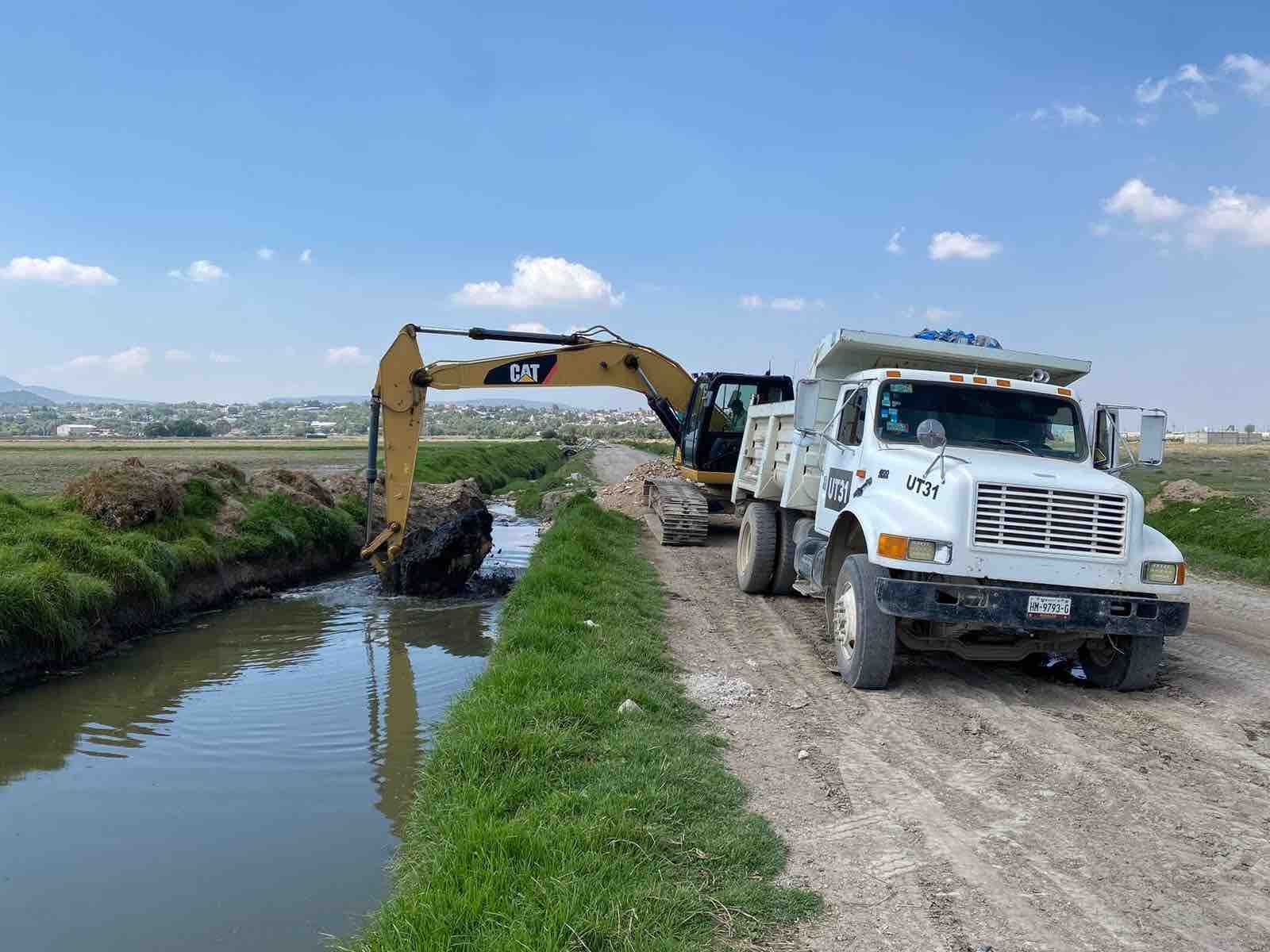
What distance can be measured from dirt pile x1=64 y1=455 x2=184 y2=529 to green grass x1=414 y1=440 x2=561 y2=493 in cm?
1115

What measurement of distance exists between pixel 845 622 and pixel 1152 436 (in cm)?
326

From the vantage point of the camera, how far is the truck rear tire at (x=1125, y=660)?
737cm

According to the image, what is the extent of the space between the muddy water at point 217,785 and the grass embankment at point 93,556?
0.59 meters

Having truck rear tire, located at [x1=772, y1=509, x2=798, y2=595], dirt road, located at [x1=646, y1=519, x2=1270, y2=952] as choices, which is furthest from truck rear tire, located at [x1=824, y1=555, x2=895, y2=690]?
truck rear tire, located at [x1=772, y1=509, x2=798, y2=595]

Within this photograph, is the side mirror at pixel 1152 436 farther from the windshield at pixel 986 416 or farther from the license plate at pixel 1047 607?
the license plate at pixel 1047 607

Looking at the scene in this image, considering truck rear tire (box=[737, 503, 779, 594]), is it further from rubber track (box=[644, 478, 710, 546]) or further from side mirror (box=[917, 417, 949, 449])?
side mirror (box=[917, 417, 949, 449])

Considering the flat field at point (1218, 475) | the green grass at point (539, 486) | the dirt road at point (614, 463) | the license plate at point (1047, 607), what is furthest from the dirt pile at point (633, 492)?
the license plate at point (1047, 607)

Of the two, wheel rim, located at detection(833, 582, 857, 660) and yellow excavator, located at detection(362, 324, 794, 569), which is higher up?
yellow excavator, located at detection(362, 324, 794, 569)

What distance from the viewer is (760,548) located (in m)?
11.8

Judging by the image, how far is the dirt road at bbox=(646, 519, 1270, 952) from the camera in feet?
13.0

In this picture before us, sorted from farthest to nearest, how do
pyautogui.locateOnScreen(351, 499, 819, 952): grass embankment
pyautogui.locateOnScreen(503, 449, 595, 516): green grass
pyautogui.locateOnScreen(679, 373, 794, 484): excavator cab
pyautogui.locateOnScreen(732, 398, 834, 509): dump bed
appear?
pyautogui.locateOnScreen(503, 449, 595, 516): green grass
pyautogui.locateOnScreen(679, 373, 794, 484): excavator cab
pyautogui.locateOnScreen(732, 398, 834, 509): dump bed
pyautogui.locateOnScreen(351, 499, 819, 952): grass embankment

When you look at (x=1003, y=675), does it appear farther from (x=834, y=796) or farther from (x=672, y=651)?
(x=834, y=796)

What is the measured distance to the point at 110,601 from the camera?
11.1m

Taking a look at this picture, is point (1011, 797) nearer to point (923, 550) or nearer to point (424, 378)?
point (923, 550)
